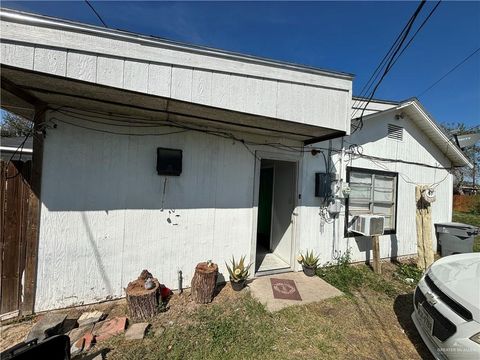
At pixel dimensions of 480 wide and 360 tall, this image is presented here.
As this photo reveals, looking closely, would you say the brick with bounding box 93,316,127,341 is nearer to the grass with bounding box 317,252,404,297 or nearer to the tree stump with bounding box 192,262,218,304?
the tree stump with bounding box 192,262,218,304

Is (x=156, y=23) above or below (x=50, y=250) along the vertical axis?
above

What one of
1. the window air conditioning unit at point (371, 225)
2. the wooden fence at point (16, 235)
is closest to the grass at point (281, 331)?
the window air conditioning unit at point (371, 225)

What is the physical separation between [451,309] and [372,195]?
3.67m

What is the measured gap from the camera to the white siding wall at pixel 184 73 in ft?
6.76

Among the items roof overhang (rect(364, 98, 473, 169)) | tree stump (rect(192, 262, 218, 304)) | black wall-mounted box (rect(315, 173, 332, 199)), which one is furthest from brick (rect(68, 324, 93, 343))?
roof overhang (rect(364, 98, 473, 169))

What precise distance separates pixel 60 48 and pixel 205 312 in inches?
140

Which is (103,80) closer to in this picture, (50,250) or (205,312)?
(50,250)

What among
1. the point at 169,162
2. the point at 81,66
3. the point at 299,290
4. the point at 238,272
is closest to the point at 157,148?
the point at 169,162

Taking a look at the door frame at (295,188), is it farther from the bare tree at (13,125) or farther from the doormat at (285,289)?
the bare tree at (13,125)

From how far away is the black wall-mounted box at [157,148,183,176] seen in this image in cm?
348

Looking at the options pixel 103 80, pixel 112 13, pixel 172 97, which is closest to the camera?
pixel 103 80

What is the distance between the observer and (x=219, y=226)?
3969 mm

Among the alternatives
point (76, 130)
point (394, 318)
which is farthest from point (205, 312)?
point (76, 130)

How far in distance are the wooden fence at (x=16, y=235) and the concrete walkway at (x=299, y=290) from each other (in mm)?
3235
